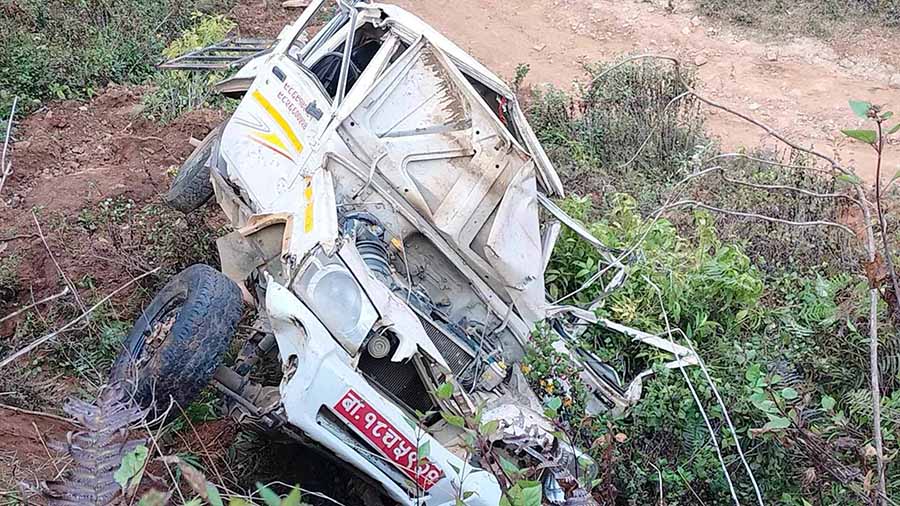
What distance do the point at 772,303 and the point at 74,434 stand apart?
18.4ft

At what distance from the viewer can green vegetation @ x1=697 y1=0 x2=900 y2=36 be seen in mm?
11617

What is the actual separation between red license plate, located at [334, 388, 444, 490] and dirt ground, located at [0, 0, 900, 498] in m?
1.34

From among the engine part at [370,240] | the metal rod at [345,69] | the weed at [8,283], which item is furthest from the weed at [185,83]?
the engine part at [370,240]

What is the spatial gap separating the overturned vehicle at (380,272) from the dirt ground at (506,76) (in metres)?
1.10

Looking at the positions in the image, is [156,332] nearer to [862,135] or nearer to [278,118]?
[278,118]

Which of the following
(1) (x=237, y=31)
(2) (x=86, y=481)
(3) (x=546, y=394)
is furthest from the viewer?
(1) (x=237, y=31)

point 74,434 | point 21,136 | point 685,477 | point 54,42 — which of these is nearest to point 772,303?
point 685,477

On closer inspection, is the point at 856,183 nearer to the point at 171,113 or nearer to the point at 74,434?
the point at 74,434

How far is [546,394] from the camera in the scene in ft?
16.1

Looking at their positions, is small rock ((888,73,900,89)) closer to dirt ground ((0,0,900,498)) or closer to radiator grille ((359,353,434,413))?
dirt ground ((0,0,900,498))

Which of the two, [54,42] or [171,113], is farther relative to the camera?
[54,42]

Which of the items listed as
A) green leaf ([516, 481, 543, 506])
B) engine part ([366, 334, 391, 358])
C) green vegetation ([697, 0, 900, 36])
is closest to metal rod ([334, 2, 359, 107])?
engine part ([366, 334, 391, 358])

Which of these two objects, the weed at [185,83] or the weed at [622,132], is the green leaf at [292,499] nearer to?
the weed at [622,132]

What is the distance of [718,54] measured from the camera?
11547 mm
